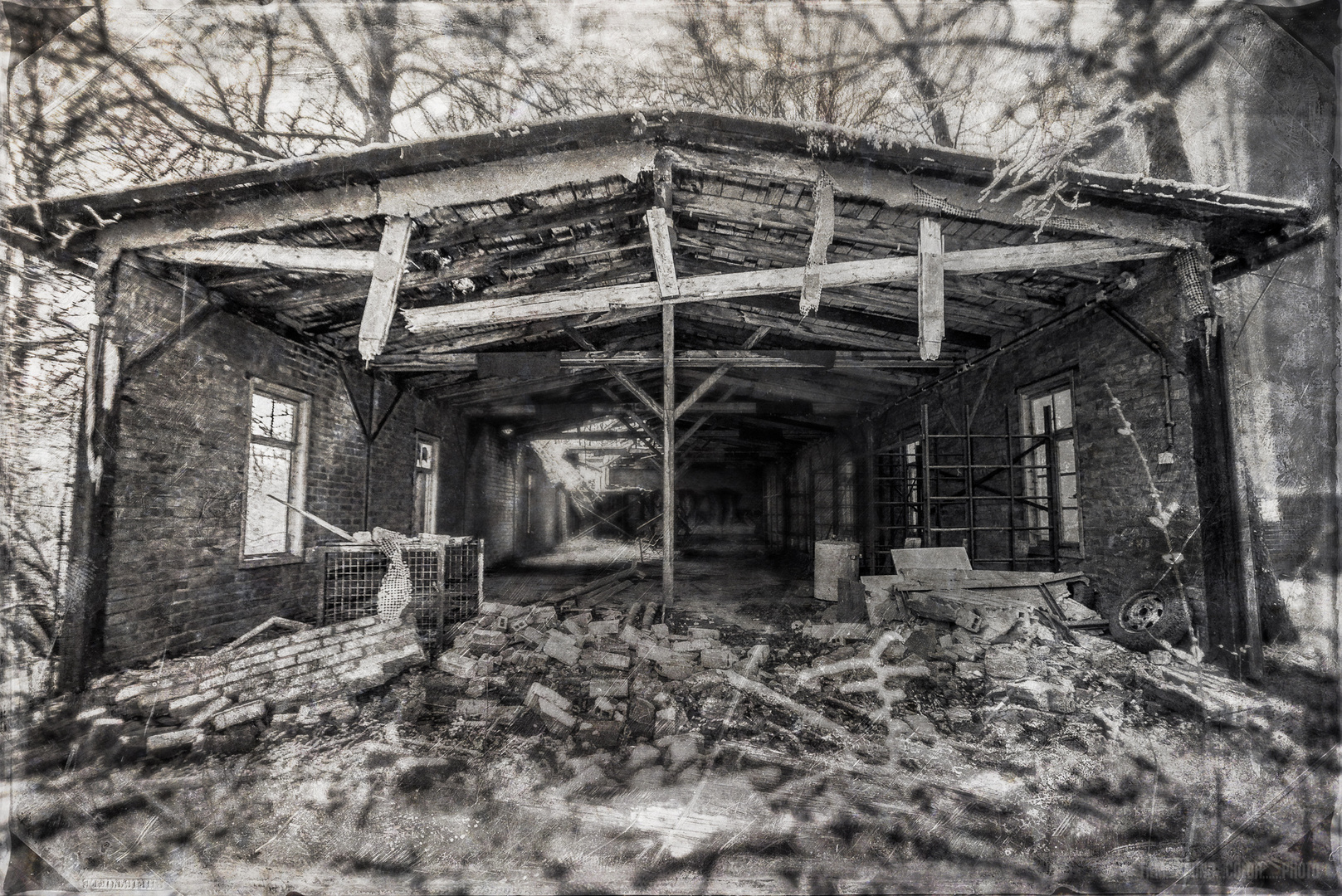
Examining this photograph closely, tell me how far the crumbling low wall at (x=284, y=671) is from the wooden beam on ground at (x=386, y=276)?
2.30m

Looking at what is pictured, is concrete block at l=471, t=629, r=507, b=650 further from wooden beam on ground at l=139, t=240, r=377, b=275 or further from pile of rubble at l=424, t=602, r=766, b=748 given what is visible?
wooden beam on ground at l=139, t=240, r=377, b=275

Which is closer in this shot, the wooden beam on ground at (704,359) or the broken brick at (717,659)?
the broken brick at (717,659)

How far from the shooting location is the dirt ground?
2.35m

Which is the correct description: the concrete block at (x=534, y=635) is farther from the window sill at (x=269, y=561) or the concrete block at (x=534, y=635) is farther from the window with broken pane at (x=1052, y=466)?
the window with broken pane at (x=1052, y=466)

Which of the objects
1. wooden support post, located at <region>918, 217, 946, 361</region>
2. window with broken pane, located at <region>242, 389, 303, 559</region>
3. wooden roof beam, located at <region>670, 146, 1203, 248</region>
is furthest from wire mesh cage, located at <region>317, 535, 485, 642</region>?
wooden support post, located at <region>918, 217, 946, 361</region>

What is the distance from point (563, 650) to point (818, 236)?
3.94m

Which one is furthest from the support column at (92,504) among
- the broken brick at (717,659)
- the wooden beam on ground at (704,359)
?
the broken brick at (717,659)

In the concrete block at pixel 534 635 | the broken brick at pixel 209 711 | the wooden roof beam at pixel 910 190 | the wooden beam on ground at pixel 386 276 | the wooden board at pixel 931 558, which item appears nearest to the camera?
the broken brick at pixel 209 711

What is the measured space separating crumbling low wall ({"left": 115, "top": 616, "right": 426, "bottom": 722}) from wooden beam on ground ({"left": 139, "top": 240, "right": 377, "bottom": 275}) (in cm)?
293

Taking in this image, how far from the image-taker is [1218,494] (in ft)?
14.2

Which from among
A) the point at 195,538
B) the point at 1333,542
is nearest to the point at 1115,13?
the point at 1333,542

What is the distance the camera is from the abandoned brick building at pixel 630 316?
4.04m

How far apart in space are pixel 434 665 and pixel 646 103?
15.2 ft

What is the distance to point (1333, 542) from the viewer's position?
3195 millimetres
